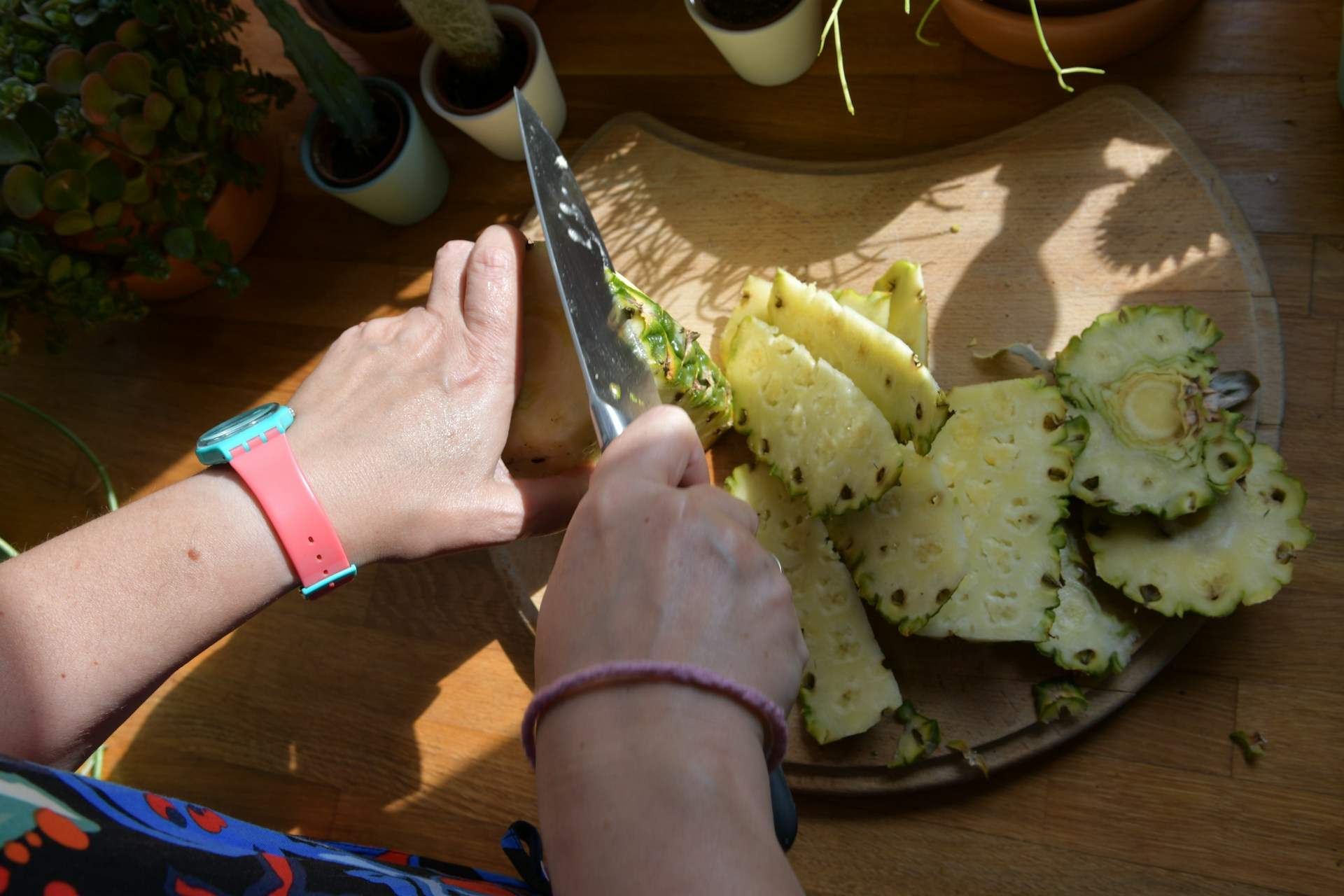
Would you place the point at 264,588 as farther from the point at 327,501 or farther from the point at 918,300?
the point at 918,300

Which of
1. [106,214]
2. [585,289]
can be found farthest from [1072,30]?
[106,214]

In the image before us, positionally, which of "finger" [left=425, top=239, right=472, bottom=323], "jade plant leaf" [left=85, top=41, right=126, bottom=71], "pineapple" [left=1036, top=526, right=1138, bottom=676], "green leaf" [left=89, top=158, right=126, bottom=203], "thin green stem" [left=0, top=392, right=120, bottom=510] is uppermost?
"jade plant leaf" [left=85, top=41, right=126, bottom=71]

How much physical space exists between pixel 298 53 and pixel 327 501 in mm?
741

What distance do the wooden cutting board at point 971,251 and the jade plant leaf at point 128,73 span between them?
0.57 metres

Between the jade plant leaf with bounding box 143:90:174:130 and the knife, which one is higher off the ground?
the jade plant leaf with bounding box 143:90:174:130

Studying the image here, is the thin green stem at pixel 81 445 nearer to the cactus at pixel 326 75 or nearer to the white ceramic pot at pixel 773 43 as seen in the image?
the cactus at pixel 326 75

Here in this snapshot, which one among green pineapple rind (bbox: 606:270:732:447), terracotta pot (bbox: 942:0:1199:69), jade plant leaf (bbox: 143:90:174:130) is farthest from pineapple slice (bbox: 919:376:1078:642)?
jade plant leaf (bbox: 143:90:174:130)

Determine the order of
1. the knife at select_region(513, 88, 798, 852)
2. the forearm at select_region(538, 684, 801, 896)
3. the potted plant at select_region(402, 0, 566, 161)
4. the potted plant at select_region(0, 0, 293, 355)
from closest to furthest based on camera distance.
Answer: the forearm at select_region(538, 684, 801, 896) < the knife at select_region(513, 88, 798, 852) < the potted plant at select_region(0, 0, 293, 355) < the potted plant at select_region(402, 0, 566, 161)

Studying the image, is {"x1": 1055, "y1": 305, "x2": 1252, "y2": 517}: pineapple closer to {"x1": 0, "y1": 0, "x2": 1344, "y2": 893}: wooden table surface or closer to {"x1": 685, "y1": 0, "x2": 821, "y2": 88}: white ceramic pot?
{"x1": 0, "y1": 0, "x2": 1344, "y2": 893}: wooden table surface

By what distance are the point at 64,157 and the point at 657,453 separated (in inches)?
37.6

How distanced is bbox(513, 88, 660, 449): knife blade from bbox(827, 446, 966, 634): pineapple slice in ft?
1.11

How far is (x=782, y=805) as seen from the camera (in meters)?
0.94

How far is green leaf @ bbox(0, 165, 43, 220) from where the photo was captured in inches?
48.1

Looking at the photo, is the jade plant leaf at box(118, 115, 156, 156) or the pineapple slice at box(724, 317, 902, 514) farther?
the jade plant leaf at box(118, 115, 156, 156)
